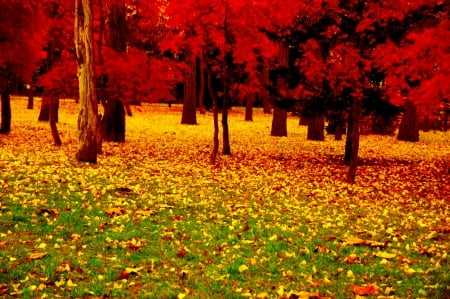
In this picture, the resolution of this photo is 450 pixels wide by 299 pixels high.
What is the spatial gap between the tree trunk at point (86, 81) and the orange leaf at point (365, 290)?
11.9 m

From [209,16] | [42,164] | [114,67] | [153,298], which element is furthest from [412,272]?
[114,67]

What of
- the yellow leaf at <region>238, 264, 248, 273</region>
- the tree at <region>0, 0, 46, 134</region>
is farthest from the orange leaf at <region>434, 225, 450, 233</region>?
the tree at <region>0, 0, 46, 134</region>

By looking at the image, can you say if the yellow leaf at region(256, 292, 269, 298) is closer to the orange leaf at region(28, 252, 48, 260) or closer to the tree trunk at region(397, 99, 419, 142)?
the orange leaf at region(28, 252, 48, 260)

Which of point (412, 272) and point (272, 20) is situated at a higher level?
point (272, 20)

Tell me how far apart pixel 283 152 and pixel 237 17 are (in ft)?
24.7

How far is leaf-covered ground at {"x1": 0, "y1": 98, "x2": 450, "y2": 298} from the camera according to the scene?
6344 millimetres

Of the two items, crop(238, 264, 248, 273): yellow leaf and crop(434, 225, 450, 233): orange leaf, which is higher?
crop(434, 225, 450, 233): orange leaf

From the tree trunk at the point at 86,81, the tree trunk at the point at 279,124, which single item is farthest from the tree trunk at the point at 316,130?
the tree trunk at the point at 86,81

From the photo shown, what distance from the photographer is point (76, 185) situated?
1210 centimetres

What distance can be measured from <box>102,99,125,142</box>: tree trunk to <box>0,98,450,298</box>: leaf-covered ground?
6.69 metres

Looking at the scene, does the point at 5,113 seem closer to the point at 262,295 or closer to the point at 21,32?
the point at 21,32

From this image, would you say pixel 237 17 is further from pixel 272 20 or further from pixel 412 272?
pixel 412 272

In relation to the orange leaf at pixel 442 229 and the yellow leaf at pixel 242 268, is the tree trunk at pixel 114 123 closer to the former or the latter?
the orange leaf at pixel 442 229

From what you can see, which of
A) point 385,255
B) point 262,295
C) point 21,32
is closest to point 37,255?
point 262,295
